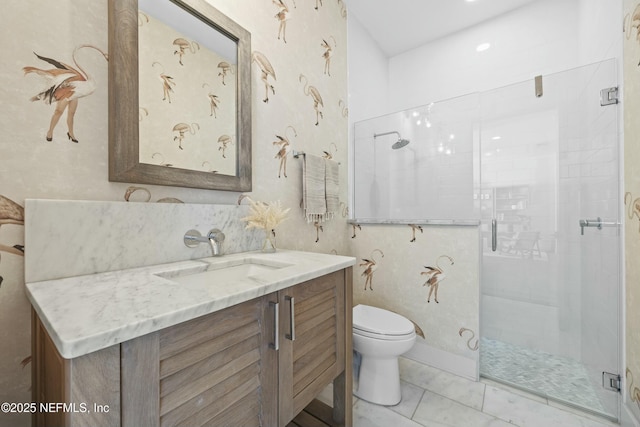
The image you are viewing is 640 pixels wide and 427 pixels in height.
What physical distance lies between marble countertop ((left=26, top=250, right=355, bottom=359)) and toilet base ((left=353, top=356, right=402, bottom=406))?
0.83 metres

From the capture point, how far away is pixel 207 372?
675 mm

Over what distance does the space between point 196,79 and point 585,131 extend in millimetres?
2291

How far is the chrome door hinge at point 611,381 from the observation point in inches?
52.6

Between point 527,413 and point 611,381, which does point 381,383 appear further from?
point 611,381

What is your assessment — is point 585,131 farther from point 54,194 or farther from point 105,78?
point 54,194

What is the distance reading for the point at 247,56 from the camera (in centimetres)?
140

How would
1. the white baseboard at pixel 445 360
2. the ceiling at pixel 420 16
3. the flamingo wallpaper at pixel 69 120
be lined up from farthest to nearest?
1. the ceiling at pixel 420 16
2. the white baseboard at pixel 445 360
3. the flamingo wallpaper at pixel 69 120

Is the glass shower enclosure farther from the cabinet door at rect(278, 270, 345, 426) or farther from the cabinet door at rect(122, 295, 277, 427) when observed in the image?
the cabinet door at rect(122, 295, 277, 427)

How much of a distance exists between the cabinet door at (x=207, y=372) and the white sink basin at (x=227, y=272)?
245mm

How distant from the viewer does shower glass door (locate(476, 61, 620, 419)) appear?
4.77 feet

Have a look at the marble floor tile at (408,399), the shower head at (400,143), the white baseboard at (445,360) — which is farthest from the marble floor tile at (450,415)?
the shower head at (400,143)

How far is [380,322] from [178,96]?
158 centimetres

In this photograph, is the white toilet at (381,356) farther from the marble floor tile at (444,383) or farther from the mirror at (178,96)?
the mirror at (178,96)

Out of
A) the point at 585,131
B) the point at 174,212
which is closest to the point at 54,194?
the point at 174,212
